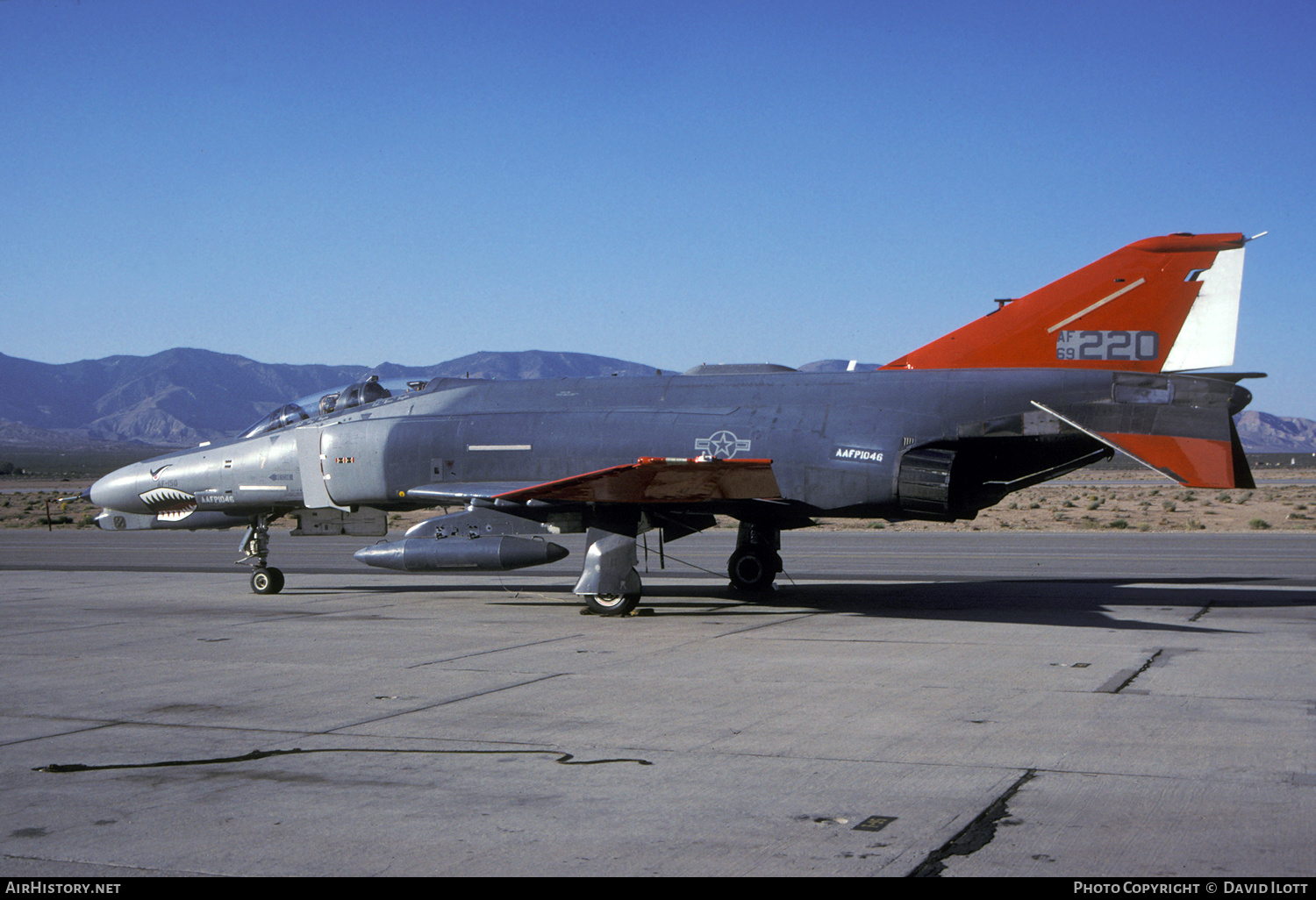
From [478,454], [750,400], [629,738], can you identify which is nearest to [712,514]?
[750,400]

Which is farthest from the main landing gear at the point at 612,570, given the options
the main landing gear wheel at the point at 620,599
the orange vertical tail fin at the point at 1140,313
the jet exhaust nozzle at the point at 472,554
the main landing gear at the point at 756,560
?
the orange vertical tail fin at the point at 1140,313

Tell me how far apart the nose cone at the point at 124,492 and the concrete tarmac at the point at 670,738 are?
257 cm

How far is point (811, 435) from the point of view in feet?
47.6

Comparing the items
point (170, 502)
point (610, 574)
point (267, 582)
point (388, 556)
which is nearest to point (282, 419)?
point (170, 502)

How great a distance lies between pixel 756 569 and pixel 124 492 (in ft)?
35.0

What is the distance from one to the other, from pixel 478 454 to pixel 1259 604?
11227 mm

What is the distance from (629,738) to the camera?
7422mm

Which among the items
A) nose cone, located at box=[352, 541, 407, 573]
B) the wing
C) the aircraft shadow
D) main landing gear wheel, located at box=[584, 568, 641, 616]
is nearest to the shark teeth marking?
the aircraft shadow

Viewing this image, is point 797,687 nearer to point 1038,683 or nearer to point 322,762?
point 1038,683

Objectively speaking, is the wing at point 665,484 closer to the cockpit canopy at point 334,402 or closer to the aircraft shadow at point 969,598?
the aircraft shadow at point 969,598

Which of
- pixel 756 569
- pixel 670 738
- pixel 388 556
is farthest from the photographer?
pixel 756 569

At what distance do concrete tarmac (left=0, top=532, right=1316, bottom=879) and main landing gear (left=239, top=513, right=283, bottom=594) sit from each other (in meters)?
1.58

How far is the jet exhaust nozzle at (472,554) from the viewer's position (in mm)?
15094

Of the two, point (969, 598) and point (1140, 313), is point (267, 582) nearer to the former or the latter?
point (969, 598)
